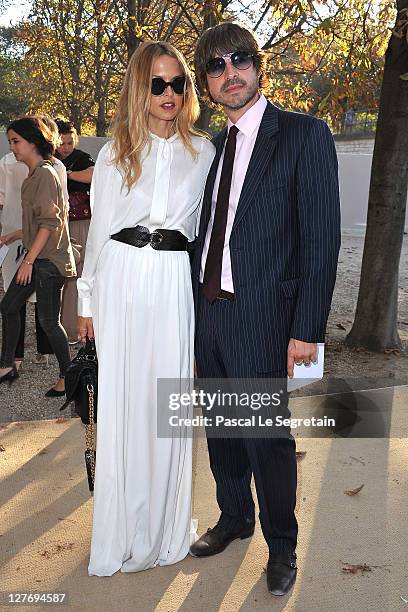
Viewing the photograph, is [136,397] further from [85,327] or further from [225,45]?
[225,45]

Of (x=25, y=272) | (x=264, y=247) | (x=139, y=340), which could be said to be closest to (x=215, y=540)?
(x=139, y=340)

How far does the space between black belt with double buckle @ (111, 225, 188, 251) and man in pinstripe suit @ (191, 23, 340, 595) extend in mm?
135

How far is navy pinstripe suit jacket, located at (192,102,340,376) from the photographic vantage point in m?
2.95

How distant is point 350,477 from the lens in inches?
167

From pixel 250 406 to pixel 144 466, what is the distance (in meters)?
0.56

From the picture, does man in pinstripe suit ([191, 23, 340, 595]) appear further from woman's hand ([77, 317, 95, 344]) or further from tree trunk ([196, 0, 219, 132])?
tree trunk ([196, 0, 219, 132])

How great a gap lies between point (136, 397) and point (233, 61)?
1473 mm

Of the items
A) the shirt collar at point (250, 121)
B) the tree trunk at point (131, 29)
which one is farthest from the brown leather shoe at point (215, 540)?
the tree trunk at point (131, 29)

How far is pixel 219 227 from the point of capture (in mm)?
3133

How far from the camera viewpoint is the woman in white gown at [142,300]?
10.2ft

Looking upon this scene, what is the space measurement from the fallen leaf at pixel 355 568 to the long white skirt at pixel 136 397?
30.2 inches

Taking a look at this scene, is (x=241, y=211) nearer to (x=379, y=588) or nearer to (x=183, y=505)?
(x=183, y=505)

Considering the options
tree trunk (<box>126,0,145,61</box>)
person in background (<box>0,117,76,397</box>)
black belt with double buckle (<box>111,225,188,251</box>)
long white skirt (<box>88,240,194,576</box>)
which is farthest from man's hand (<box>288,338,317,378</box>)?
tree trunk (<box>126,0,145,61</box>)

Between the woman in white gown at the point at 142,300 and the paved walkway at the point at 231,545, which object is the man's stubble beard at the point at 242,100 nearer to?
the woman in white gown at the point at 142,300
